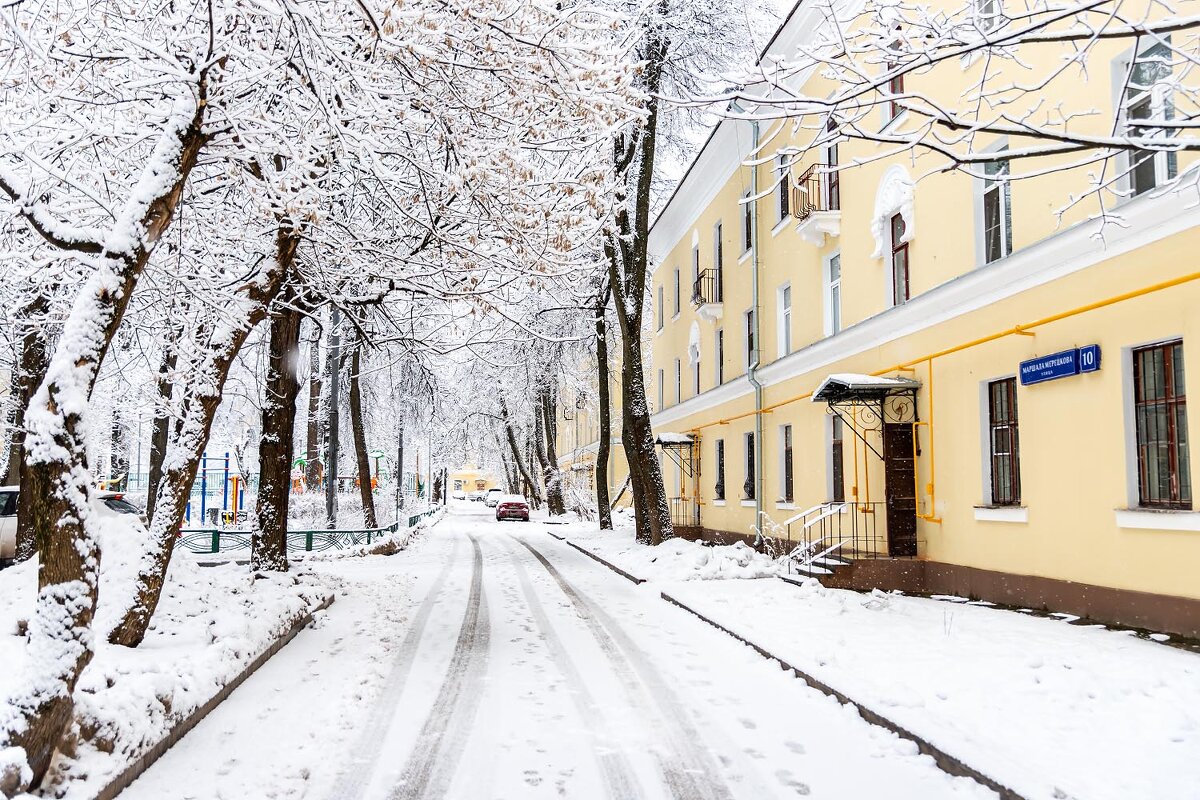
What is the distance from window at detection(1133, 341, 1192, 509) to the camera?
851cm

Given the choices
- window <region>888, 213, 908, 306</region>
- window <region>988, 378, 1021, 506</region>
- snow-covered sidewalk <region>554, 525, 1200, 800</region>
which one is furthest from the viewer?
window <region>888, 213, 908, 306</region>

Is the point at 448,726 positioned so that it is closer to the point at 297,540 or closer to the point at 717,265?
→ the point at 717,265

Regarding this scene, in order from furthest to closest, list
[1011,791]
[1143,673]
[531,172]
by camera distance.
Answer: [531,172]
[1143,673]
[1011,791]

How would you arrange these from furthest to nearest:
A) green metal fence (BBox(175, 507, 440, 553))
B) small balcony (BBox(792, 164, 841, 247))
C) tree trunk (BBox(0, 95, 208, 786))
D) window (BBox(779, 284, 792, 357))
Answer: green metal fence (BBox(175, 507, 440, 553)), window (BBox(779, 284, 792, 357)), small balcony (BBox(792, 164, 841, 247)), tree trunk (BBox(0, 95, 208, 786))

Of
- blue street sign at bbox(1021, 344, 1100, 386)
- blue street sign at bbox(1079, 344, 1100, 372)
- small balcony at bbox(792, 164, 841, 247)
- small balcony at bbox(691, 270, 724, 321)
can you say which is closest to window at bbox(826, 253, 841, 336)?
Result: small balcony at bbox(792, 164, 841, 247)

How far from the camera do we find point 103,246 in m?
5.51

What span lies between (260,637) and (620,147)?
16.4 meters

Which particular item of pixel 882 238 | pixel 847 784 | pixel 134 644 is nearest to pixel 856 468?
pixel 882 238

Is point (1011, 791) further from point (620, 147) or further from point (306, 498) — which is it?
point (306, 498)

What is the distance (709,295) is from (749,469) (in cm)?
521

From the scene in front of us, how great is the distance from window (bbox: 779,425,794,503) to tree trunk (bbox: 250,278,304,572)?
410 inches

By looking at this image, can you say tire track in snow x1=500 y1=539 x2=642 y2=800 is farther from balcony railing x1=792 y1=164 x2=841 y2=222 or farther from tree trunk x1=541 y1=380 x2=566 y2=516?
tree trunk x1=541 y1=380 x2=566 y2=516

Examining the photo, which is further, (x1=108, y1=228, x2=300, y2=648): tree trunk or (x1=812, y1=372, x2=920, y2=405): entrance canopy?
(x1=812, y1=372, x2=920, y2=405): entrance canopy

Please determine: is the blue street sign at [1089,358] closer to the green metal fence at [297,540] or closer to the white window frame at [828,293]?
the white window frame at [828,293]
